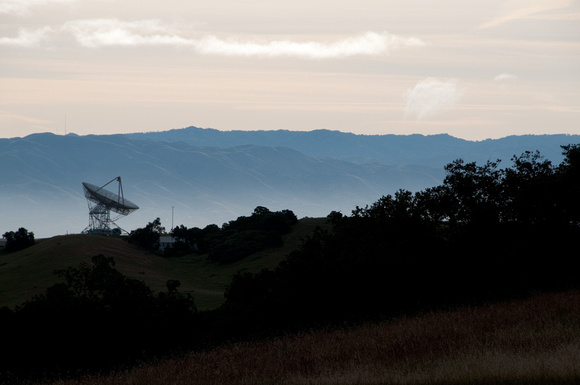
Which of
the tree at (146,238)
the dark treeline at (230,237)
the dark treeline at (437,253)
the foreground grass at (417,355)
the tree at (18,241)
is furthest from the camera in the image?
the tree at (146,238)

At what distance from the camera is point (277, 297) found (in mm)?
48312

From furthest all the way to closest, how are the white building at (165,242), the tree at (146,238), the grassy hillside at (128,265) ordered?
the white building at (165,242) < the tree at (146,238) < the grassy hillside at (128,265)

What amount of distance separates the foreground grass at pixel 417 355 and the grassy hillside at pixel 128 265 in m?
70.1

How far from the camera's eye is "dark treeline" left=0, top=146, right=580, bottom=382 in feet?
143

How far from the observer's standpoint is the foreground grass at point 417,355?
53.9 feet

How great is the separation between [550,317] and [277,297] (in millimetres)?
26511

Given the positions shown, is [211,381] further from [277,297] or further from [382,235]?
[382,235]

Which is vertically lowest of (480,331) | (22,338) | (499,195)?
(22,338)

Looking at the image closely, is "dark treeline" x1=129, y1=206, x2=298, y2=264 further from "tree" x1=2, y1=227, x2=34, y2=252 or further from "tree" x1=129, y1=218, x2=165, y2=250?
"tree" x1=2, y1=227, x2=34, y2=252

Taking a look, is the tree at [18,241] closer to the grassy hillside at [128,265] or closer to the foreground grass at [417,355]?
the grassy hillside at [128,265]

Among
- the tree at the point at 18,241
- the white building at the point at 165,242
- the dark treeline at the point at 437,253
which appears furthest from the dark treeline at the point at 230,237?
the dark treeline at the point at 437,253

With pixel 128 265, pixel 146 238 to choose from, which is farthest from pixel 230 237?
pixel 146 238

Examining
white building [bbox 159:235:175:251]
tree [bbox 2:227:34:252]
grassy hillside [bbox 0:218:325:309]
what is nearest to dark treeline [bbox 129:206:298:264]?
white building [bbox 159:235:175:251]

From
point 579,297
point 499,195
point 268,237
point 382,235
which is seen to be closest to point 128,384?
point 579,297
